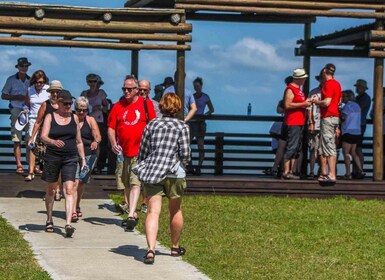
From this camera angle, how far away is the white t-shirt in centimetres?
2056

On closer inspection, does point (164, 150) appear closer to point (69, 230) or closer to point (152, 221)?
point (152, 221)

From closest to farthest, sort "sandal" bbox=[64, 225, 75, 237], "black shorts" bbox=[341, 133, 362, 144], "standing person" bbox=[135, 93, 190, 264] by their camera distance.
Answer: "standing person" bbox=[135, 93, 190, 264]
"sandal" bbox=[64, 225, 75, 237]
"black shorts" bbox=[341, 133, 362, 144]

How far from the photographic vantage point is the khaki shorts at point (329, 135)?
1900 centimetres

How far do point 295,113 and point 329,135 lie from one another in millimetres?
693

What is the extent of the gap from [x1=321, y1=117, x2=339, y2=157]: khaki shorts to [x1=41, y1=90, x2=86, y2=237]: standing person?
6603mm

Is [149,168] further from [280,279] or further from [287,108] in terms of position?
[287,108]

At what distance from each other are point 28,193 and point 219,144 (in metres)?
6.18

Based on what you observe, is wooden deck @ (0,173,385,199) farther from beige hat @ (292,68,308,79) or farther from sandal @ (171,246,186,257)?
sandal @ (171,246,186,257)

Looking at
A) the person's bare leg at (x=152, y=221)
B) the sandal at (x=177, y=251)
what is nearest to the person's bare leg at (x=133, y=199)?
the sandal at (x=177, y=251)

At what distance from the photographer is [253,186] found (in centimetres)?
1931

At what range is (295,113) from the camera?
752 inches

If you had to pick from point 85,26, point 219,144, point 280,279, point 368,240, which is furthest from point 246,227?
point 219,144

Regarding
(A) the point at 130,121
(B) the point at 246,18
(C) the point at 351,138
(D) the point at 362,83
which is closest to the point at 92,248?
(A) the point at 130,121

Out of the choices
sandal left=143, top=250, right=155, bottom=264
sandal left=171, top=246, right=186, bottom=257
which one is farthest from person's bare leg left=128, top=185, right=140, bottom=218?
sandal left=143, top=250, right=155, bottom=264
